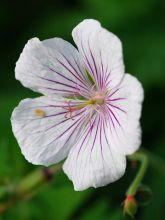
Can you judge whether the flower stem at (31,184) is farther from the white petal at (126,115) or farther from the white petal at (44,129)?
the white petal at (126,115)

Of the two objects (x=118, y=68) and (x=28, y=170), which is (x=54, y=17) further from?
(x=118, y=68)

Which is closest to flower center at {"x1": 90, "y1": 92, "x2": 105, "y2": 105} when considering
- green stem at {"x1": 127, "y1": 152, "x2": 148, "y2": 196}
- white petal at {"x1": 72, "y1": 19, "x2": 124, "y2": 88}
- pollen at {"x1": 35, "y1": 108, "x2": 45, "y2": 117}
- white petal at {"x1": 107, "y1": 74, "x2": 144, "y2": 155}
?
white petal at {"x1": 72, "y1": 19, "x2": 124, "y2": 88}

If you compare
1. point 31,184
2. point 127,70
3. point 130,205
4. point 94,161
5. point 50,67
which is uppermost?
point 50,67

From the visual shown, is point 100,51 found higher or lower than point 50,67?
higher

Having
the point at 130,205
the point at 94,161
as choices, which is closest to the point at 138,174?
the point at 130,205

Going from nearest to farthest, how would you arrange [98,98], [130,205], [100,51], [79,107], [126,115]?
[126,115]
[100,51]
[130,205]
[98,98]
[79,107]

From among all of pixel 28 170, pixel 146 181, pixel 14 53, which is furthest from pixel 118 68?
pixel 14 53

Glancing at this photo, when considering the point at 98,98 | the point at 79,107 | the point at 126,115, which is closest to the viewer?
the point at 126,115

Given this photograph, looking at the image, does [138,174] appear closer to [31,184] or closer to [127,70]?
[31,184]
